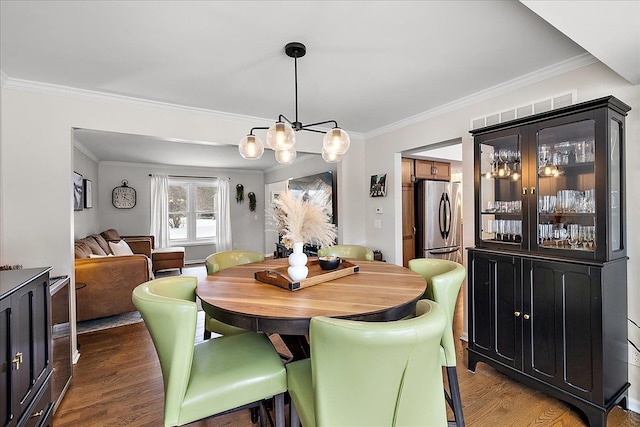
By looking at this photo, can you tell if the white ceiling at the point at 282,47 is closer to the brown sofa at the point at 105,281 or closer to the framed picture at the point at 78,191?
the brown sofa at the point at 105,281

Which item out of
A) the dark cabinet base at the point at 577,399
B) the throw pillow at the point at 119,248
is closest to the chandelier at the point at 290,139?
the dark cabinet base at the point at 577,399

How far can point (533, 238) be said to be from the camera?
224 centimetres

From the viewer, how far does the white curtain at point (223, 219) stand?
796 centimetres

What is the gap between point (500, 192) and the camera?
256 centimetres

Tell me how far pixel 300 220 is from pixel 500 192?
168cm

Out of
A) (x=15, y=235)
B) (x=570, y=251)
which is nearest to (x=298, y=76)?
(x=570, y=251)

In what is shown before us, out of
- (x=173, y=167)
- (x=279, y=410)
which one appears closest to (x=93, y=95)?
(x=279, y=410)

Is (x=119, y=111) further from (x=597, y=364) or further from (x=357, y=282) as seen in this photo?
(x=597, y=364)

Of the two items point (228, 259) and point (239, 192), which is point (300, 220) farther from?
point (239, 192)

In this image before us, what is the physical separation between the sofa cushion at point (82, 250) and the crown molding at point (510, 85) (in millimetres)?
4140

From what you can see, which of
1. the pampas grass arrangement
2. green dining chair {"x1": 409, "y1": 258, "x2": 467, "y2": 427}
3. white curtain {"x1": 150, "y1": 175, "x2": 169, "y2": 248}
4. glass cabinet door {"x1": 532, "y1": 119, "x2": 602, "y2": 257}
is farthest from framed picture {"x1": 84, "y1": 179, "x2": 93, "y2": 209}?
glass cabinet door {"x1": 532, "y1": 119, "x2": 602, "y2": 257}

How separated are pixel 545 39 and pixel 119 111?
339 cm

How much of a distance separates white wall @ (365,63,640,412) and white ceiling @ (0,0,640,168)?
18 centimetres

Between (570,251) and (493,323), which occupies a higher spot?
(570,251)
